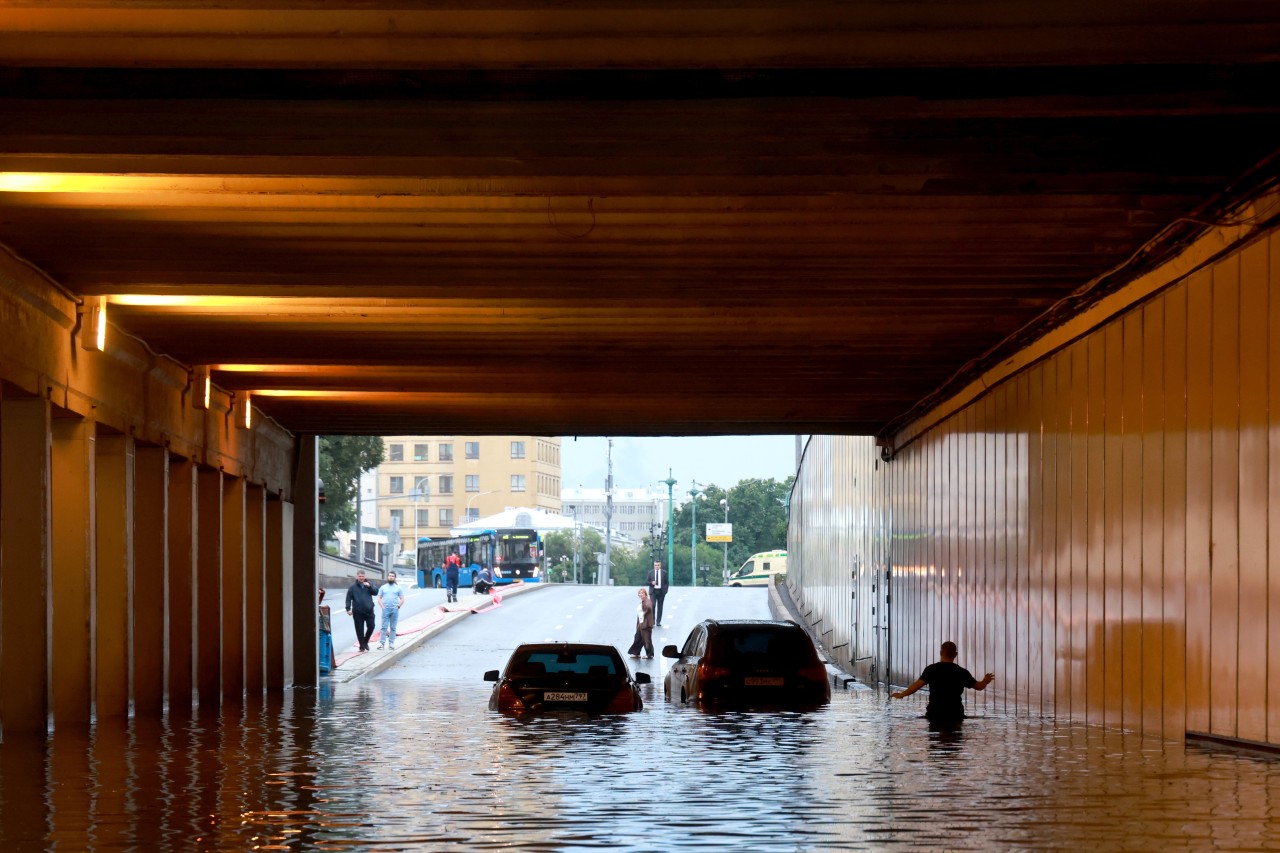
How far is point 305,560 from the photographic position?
114ft

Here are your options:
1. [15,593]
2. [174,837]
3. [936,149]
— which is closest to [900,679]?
[15,593]

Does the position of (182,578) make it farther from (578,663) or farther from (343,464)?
(343,464)

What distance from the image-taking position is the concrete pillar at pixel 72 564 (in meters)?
18.3

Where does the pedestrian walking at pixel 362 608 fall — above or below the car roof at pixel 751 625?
below

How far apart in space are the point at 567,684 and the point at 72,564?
539cm

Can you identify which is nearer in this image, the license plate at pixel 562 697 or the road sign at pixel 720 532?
the license plate at pixel 562 697

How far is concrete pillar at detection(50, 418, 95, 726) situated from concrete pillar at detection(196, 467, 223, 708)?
6913 mm

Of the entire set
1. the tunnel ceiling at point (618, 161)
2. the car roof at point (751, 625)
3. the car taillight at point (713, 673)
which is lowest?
the car taillight at point (713, 673)

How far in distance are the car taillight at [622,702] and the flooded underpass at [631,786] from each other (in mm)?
240

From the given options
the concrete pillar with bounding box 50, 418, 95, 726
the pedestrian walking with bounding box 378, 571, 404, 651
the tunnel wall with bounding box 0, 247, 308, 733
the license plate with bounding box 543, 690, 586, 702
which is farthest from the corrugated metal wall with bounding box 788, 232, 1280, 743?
the pedestrian walking with bounding box 378, 571, 404, 651

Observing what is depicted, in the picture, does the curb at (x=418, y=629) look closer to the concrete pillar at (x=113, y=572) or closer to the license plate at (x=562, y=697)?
the concrete pillar at (x=113, y=572)

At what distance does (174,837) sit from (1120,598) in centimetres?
1060

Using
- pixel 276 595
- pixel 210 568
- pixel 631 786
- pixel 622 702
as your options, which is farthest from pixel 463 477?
pixel 631 786

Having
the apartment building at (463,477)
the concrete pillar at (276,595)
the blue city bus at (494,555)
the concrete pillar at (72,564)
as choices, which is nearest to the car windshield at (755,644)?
the concrete pillar at (72,564)
